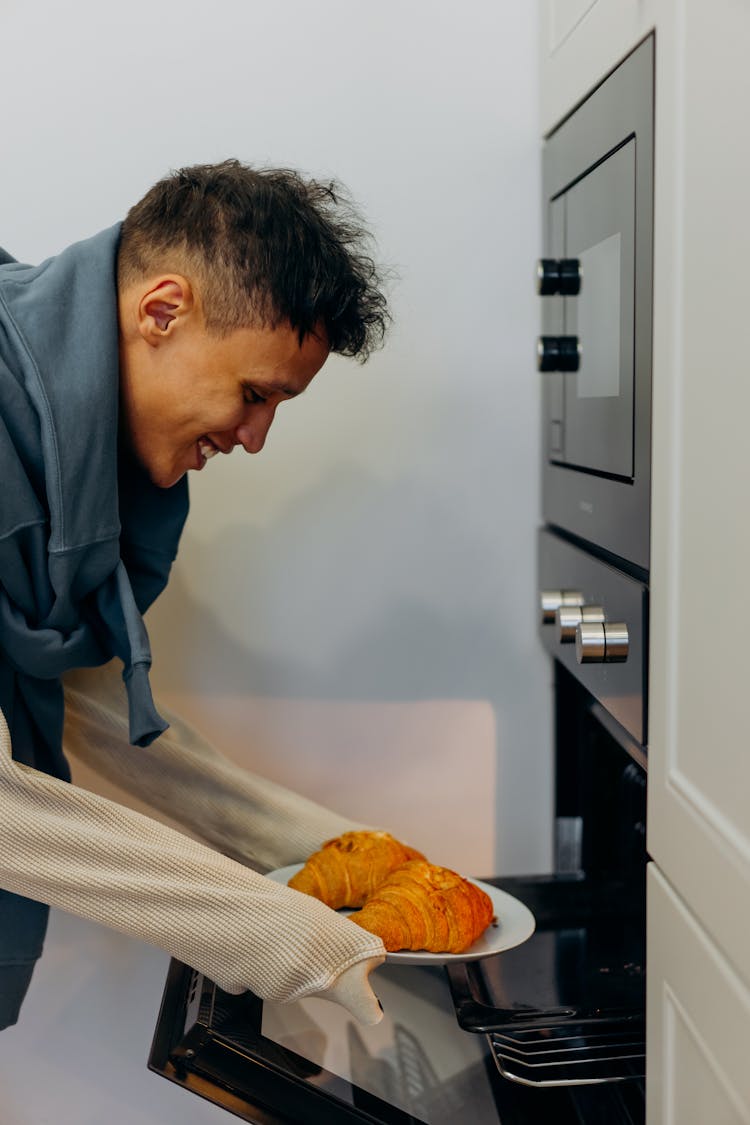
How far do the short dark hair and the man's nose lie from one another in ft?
0.27

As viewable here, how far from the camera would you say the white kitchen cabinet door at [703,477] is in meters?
0.66

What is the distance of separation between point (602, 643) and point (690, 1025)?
297 millimetres

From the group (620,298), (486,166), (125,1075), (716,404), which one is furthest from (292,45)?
(125,1075)

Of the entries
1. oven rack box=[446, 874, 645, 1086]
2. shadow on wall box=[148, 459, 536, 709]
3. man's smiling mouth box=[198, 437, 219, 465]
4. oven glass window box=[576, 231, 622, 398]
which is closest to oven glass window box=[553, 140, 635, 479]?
oven glass window box=[576, 231, 622, 398]

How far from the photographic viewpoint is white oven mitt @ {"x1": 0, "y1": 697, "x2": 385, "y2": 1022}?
0.83 m

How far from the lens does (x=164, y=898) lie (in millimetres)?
828

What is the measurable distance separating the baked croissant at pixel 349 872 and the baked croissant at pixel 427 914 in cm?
4

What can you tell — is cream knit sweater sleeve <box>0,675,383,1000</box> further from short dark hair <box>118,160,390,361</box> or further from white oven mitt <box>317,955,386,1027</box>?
short dark hair <box>118,160,390,361</box>

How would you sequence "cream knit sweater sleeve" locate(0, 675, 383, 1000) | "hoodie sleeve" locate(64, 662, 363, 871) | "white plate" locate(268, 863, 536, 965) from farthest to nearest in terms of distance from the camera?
"hoodie sleeve" locate(64, 662, 363, 871) → "white plate" locate(268, 863, 536, 965) → "cream knit sweater sleeve" locate(0, 675, 383, 1000)

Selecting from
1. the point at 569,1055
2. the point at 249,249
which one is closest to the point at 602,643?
the point at 569,1055

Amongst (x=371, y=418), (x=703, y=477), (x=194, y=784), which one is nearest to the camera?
(x=703, y=477)

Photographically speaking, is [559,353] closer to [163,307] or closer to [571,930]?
[163,307]

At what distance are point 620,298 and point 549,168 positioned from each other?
1.22ft

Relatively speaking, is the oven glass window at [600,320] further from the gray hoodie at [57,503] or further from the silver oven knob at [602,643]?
the gray hoodie at [57,503]
